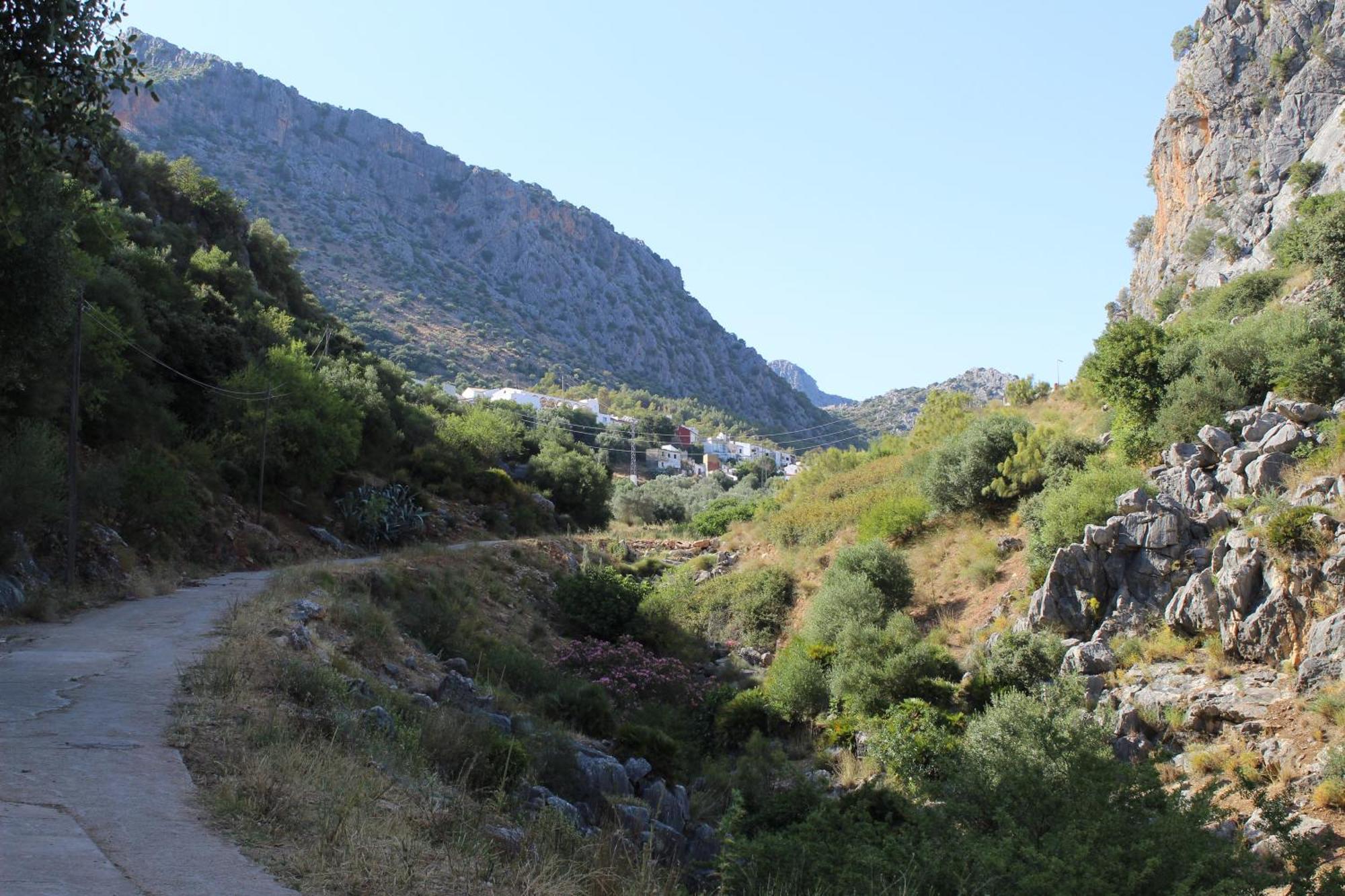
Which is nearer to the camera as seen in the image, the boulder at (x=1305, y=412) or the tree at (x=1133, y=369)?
the boulder at (x=1305, y=412)

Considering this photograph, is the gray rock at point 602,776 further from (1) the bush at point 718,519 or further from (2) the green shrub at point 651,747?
(1) the bush at point 718,519

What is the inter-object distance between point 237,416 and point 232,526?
246 inches

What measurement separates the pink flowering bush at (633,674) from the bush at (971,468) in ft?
30.0

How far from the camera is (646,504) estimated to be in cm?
5753

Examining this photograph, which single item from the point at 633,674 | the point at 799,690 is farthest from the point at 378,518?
the point at 799,690

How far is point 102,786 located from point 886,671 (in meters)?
14.7

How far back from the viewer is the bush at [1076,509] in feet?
65.4

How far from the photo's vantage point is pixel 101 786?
6.20 meters

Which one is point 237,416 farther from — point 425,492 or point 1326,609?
point 1326,609

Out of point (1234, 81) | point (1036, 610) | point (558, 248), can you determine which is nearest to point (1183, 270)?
point (1234, 81)

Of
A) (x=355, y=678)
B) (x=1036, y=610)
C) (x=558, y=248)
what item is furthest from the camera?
(x=558, y=248)

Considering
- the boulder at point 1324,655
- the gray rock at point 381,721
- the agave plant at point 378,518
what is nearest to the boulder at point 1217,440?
the boulder at point 1324,655

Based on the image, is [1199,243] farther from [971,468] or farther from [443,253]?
[443,253]

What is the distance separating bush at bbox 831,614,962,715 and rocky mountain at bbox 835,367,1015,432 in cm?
11055
